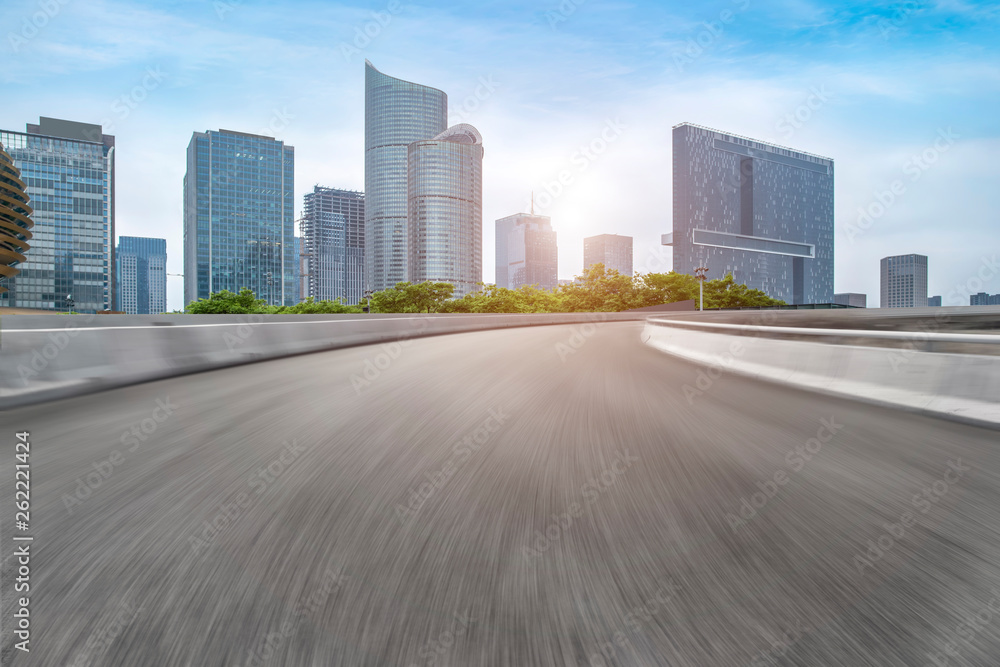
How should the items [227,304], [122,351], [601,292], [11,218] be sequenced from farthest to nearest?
[601,292], [11,218], [227,304], [122,351]

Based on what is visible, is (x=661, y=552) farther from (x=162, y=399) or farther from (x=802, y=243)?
(x=802, y=243)

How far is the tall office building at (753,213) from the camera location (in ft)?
564

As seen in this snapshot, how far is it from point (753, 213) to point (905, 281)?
8686 cm

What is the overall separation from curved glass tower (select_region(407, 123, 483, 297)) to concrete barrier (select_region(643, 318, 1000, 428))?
182 meters

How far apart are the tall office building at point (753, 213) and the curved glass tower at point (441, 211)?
67040mm

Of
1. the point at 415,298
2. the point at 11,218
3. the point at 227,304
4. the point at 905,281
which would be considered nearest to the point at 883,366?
the point at 227,304

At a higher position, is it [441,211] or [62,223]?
[441,211]

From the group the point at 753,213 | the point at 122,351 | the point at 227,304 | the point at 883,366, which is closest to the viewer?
the point at 883,366

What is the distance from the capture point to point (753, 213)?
180250mm

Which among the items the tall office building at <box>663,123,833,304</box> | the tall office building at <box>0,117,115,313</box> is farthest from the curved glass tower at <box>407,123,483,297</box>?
the tall office building at <box>0,117,115,313</box>

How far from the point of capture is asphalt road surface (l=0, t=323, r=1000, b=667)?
5.87 ft

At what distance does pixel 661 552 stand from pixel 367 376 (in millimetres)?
6524

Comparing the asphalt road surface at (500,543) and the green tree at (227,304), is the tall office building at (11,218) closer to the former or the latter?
the green tree at (227,304)

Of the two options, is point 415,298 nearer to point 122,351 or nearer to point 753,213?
point 122,351
